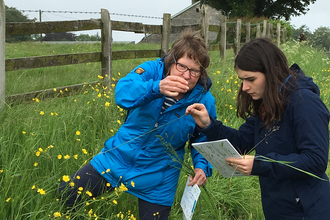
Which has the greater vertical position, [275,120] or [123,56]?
[123,56]

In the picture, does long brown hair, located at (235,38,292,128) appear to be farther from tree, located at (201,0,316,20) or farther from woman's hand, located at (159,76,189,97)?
tree, located at (201,0,316,20)

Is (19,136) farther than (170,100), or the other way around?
(19,136)

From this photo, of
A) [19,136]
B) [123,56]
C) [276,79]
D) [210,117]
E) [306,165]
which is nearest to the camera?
[306,165]

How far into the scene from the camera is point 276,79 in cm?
170

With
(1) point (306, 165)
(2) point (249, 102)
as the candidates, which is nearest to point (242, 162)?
(1) point (306, 165)

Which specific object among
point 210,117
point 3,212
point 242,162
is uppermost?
point 210,117

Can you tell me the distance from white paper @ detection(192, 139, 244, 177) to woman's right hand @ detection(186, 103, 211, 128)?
25 cm

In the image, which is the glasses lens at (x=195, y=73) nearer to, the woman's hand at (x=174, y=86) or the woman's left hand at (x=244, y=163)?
the woman's hand at (x=174, y=86)

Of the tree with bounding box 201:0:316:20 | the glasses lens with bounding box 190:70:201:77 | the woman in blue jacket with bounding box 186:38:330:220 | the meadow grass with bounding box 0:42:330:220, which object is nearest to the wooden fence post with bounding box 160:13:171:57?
the meadow grass with bounding box 0:42:330:220

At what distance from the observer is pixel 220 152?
1665 mm

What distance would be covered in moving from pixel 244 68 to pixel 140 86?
1.93 feet

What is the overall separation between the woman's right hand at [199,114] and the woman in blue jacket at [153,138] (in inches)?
4.0

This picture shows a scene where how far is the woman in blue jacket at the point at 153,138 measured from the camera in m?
1.98

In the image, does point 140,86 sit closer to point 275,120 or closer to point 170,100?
point 170,100
